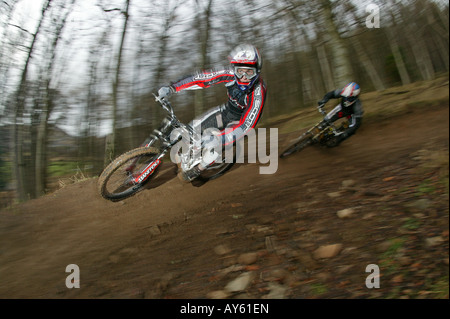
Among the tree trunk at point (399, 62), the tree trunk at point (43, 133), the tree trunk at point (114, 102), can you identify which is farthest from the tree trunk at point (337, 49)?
the tree trunk at point (43, 133)

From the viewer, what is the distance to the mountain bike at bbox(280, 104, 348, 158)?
583 centimetres

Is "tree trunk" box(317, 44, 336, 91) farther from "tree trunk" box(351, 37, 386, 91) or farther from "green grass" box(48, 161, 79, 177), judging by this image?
"green grass" box(48, 161, 79, 177)

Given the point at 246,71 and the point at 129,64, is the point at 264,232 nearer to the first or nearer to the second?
the point at 246,71

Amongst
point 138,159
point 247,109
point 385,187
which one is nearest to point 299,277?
point 385,187

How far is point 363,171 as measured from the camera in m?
4.95

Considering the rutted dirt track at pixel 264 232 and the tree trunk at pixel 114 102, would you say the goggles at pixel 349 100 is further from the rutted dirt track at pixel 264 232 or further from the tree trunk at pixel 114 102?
the tree trunk at pixel 114 102

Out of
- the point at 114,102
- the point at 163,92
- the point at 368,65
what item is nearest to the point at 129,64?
the point at 114,102

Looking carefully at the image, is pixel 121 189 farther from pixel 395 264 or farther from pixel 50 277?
pixel 395 264

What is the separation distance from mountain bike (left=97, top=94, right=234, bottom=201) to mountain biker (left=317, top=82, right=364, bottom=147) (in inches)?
98.0

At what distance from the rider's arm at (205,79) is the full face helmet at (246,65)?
25 cm

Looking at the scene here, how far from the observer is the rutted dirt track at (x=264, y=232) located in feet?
11.0

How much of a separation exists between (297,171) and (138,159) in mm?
3035

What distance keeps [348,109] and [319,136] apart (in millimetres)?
777

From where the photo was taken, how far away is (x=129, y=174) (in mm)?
5176
